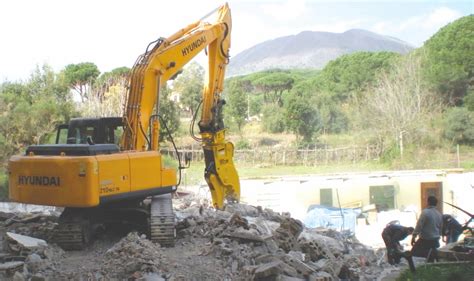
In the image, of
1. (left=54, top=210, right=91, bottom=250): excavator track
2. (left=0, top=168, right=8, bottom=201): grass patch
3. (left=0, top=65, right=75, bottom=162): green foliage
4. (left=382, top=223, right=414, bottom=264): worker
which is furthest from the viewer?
(left=0, top=65, right=75, bottom=162): green foliage

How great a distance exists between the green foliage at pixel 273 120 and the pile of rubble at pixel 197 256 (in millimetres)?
27405

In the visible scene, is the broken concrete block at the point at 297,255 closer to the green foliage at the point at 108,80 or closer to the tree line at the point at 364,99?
the tree line at the point at 364,99

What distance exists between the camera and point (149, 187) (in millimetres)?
7852

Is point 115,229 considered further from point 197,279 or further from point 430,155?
point 430,155

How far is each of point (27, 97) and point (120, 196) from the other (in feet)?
71.6

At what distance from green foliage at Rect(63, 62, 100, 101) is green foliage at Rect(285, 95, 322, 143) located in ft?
40.7

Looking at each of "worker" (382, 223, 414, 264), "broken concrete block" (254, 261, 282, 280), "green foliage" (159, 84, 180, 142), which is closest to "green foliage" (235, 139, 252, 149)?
"green foliage" (159, 84, 180, 142)

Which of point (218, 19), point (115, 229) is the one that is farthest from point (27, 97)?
point (115, 229)

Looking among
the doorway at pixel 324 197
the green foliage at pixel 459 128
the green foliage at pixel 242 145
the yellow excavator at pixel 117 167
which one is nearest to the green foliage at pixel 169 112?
the green foliage at pixel 242 145

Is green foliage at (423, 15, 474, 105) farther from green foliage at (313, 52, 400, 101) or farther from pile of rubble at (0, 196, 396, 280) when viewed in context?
pile of rubble at (0, 196, 396, 280)

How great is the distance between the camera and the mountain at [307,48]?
6088 inches

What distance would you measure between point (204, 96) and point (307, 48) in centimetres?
16606

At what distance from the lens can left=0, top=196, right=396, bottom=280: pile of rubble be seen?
6535 mm

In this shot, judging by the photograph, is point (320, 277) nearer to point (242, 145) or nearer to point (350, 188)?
point (350, 188)
